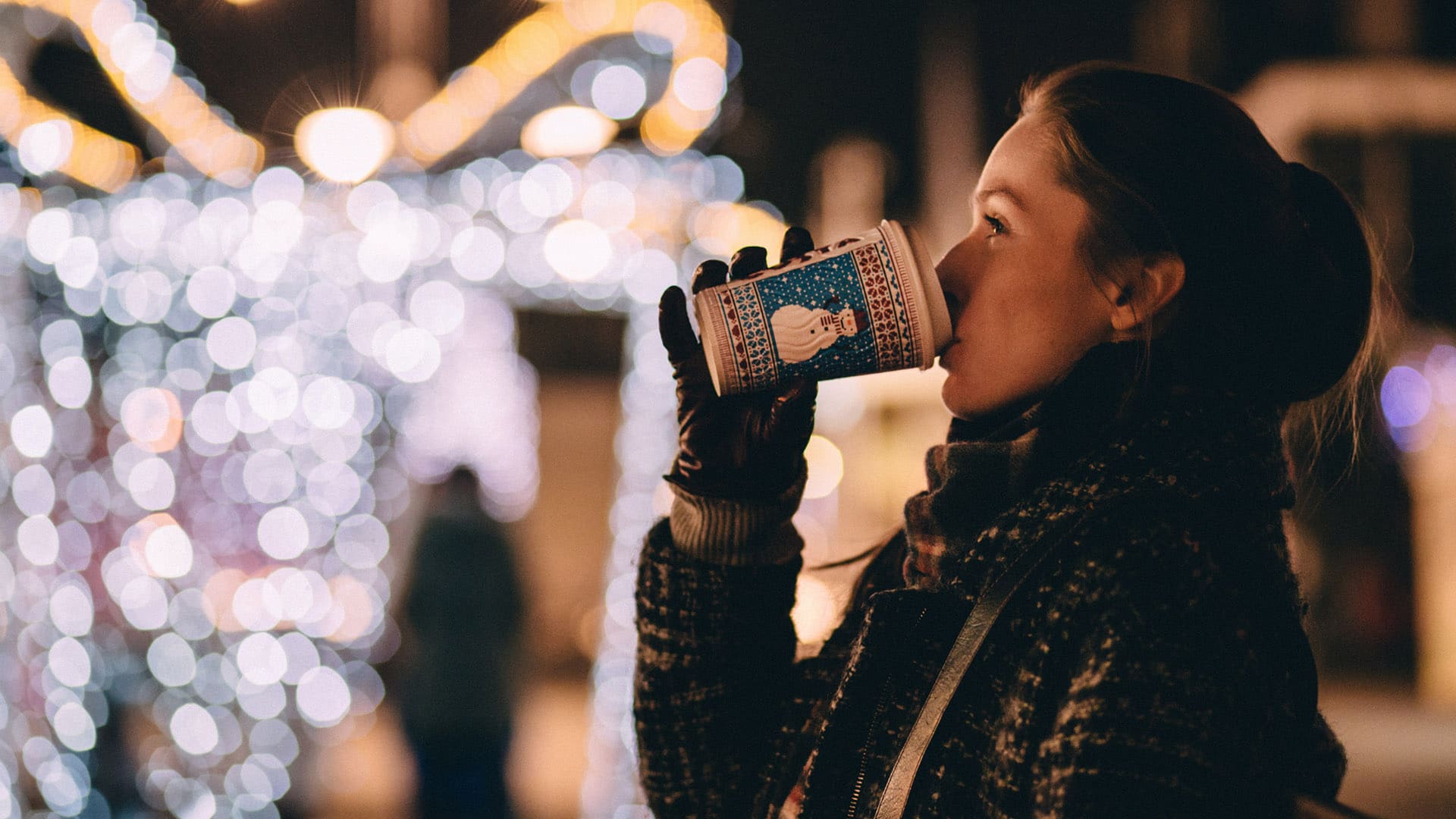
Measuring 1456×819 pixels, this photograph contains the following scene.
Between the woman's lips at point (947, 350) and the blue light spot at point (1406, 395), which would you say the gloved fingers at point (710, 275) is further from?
the blue light spot at point (1406, 395)

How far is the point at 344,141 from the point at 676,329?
2612mm

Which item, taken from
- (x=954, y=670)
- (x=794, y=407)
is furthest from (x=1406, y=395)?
(x=954, y=670)

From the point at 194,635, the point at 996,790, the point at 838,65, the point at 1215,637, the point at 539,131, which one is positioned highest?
the point at 838,65

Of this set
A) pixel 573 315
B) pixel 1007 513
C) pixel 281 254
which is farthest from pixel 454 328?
pixel 1007 513

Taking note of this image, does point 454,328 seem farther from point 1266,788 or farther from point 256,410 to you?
point 1266,788

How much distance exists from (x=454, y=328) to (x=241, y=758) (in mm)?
2036

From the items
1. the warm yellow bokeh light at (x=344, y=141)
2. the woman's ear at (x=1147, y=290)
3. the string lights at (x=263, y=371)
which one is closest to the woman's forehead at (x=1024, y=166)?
the woman's ear at (x=1147, y=290)

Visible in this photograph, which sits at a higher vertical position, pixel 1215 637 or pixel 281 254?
pixel 281 254

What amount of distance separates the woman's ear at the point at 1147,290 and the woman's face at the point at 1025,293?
0.01 m

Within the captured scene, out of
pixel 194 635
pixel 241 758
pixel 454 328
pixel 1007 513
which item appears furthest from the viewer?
pixel 454 328

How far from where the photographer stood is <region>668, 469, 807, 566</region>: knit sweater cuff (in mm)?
1037

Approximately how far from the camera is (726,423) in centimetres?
103

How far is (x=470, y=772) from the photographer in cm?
370

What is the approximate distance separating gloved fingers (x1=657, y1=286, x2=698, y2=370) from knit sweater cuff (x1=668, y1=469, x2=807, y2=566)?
0.47ft
